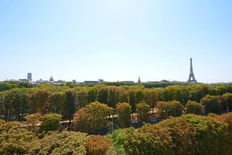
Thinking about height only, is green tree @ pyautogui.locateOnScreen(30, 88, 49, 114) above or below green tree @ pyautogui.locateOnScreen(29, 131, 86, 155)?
above

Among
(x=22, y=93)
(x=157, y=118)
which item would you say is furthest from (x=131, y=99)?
(x=22, y=93)

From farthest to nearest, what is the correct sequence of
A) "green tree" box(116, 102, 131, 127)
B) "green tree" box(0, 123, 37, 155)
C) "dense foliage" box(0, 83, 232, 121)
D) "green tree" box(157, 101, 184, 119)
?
"green tree" box(157, 101, 184, 119)
"dense foliage" box(0, 83, 232, 121)
"green tree" box(116, 102, 131, 127)
"green tree" box(0, 123, 37, 155)

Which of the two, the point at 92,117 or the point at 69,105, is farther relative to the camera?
the point at 69,105

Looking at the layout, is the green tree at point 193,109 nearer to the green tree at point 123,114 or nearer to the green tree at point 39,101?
the green tree at point 123,114

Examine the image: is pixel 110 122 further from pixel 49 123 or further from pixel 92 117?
pixel 49 123

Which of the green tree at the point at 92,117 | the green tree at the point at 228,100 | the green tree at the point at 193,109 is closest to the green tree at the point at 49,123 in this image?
the green tree at the point at 92,117

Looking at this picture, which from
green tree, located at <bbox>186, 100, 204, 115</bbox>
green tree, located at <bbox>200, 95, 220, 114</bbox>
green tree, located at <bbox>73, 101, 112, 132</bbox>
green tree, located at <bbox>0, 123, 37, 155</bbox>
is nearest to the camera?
green tree, located at <bbox>0, 123, 37, 155</bbox>

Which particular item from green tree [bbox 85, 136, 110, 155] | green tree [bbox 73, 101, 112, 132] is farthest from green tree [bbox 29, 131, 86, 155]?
green tree [bbox 73, 101, 112, 132]

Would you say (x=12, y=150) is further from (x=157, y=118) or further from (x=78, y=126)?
(x=157, y=118)

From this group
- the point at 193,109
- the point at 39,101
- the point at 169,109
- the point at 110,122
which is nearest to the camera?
the point at 110,122

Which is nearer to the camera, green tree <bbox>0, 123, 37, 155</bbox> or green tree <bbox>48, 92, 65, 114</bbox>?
green tree <bbox>0, 123, 37, 155</bbox>

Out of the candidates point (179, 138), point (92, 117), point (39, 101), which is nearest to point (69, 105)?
point (39, 101)

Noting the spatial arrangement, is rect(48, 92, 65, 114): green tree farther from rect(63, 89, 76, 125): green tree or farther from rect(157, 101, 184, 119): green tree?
rect(157, 101, 184, 119): green tree

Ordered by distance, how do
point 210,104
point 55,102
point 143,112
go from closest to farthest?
1. point 55,102
2. point 143,112
3. point 210,104
